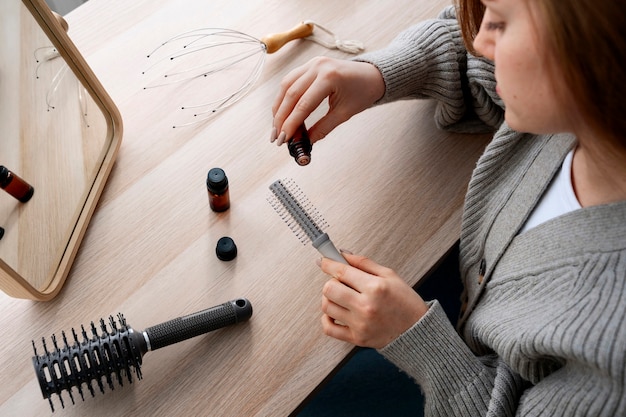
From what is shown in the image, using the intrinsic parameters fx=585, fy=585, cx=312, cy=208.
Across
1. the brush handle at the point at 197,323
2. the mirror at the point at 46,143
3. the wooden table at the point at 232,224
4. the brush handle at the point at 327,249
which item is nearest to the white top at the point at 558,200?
the wooden table at the point at 232,224

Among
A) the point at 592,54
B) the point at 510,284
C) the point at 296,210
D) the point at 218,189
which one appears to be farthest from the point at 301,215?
the point at 592,54

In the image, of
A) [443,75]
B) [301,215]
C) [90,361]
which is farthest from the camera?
[443,75]

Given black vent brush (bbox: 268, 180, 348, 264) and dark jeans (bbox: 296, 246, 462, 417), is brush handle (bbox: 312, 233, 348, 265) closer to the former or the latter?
black vent brush (bbox: 268, 180, 348, 264)

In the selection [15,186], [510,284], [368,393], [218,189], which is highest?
[15,186]

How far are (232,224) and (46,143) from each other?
26 centimetres

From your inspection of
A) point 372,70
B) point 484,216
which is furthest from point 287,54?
point 484,216

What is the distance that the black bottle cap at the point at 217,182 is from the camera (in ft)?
2.49

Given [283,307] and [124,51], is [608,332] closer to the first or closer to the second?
[283,307]

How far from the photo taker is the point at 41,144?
0.75 meters

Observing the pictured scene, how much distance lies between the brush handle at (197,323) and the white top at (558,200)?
1.19 feet

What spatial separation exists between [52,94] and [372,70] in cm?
44

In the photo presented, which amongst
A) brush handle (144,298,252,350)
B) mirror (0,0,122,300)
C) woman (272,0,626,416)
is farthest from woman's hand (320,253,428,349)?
mirror (0,0,122,300)

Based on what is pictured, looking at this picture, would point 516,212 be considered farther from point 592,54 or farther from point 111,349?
point 111,349

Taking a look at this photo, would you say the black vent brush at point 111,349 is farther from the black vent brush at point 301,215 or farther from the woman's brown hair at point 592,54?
the woman's brown hair at point 592,54
